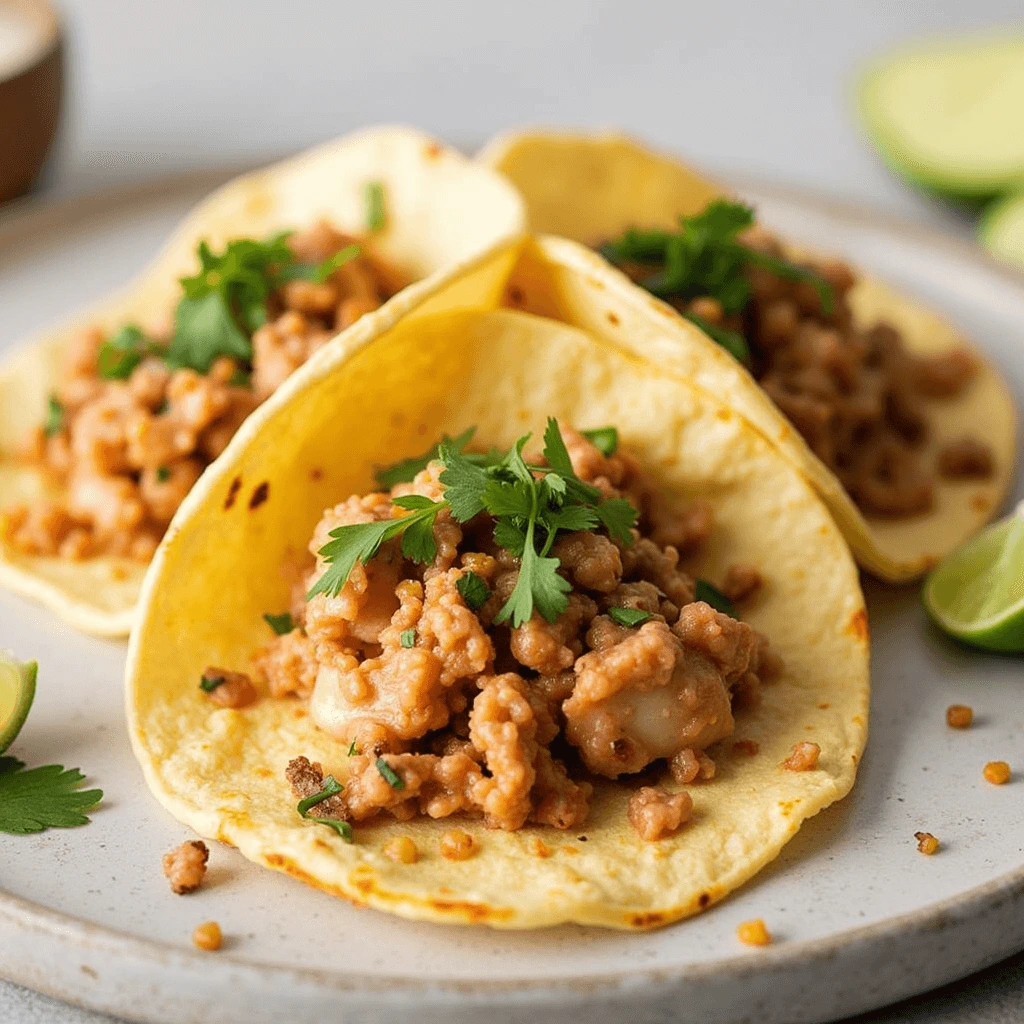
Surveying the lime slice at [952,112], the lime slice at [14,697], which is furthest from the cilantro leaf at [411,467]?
the lime slice at [952,112]

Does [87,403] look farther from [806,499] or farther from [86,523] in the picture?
[806,499]

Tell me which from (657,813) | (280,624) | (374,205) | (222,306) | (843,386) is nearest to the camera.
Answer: (657,813)

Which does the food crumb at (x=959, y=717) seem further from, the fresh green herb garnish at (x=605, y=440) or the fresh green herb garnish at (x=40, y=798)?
the fresh green herb garnish at (x=40, y=798)

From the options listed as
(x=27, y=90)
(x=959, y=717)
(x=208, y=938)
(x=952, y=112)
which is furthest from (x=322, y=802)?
(x=952, y=112)

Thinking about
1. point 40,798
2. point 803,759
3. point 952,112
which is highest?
point 40,798

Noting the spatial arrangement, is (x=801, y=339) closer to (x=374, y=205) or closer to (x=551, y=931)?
(x=374, y=205)

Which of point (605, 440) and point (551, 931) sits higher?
point (605, 440)

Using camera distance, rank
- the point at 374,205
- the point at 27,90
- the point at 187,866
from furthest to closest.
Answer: the point at 27,90
the point at 374,205
the point at 187,866
